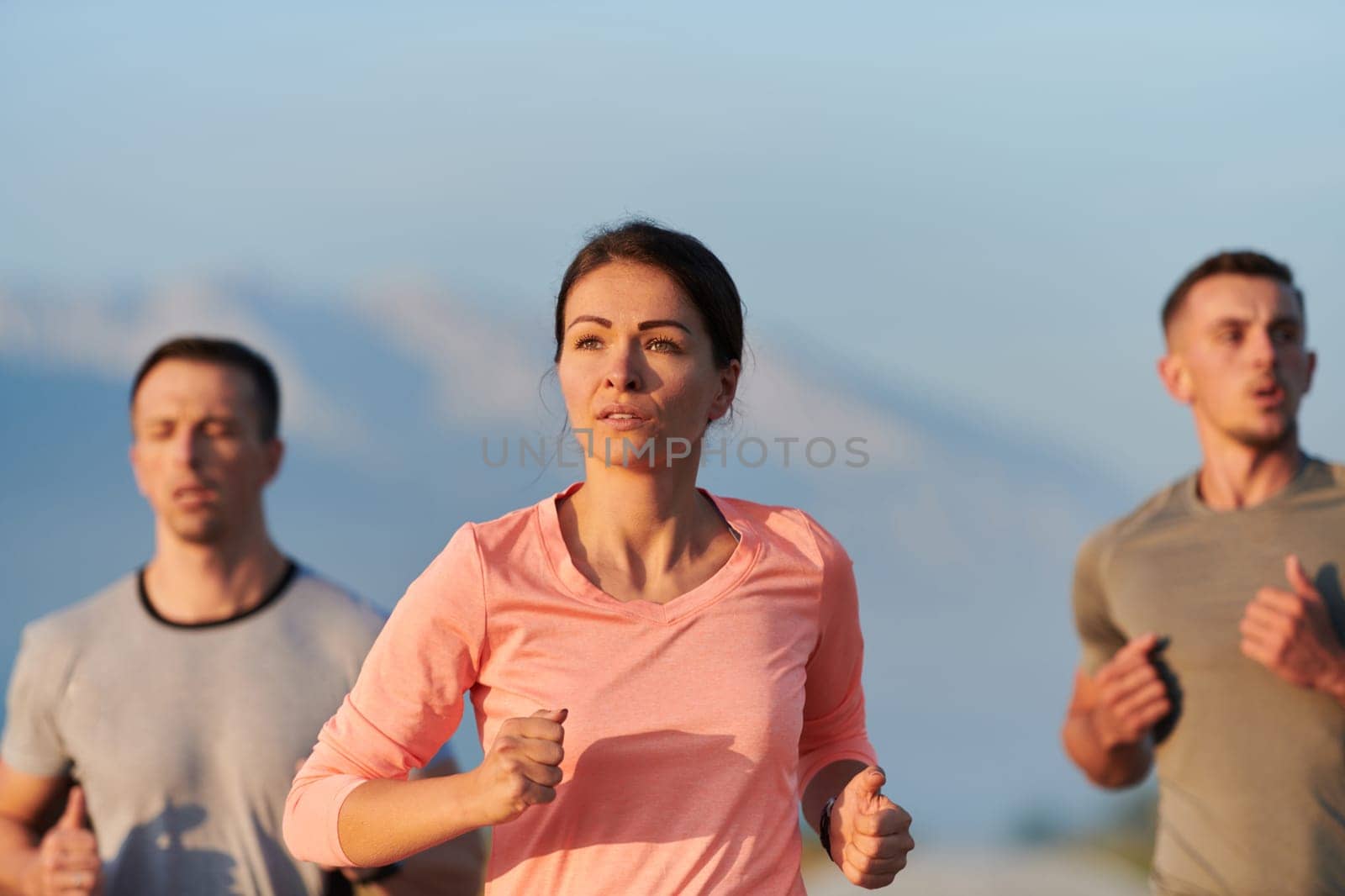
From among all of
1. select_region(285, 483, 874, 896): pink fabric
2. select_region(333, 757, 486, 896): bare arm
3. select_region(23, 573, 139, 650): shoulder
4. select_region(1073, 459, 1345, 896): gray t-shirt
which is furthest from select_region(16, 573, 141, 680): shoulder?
select_region(1073, 459, 1345, 896): gray t-shirt

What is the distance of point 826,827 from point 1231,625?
6.89 feet

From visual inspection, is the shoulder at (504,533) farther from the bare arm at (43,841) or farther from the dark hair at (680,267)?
the bare arm at (43,841)

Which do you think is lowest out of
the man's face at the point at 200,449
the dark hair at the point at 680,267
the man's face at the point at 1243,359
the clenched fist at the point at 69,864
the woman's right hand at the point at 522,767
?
the clenched fist at the point at 69,864

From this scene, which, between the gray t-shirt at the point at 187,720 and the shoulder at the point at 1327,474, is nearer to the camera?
the gray t-shirt at the point at 187,720

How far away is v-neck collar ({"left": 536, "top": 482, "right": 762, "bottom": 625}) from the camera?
7.34 feet

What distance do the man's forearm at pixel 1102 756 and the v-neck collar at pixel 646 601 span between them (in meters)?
2.37

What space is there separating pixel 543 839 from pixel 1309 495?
9.07 feet

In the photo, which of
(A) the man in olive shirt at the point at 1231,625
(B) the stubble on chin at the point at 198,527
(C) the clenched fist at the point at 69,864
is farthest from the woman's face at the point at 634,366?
(A) the man in olive shirt at the point at 1231,625

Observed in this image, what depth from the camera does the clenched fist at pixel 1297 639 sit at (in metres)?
3.95

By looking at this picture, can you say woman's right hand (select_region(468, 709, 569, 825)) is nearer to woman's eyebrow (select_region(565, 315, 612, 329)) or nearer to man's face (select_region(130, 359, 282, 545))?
woman's eyebrow (select_region(565, 315, 612, 329))

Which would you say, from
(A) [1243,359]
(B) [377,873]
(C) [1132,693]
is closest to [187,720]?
(B) [377,873]

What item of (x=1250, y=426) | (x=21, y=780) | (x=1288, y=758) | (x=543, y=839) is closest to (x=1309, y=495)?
(x=1250, y=426)

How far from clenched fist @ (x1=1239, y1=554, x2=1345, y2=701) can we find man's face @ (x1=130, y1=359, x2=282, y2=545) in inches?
98.7

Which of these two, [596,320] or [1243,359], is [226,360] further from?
[1243,359]
